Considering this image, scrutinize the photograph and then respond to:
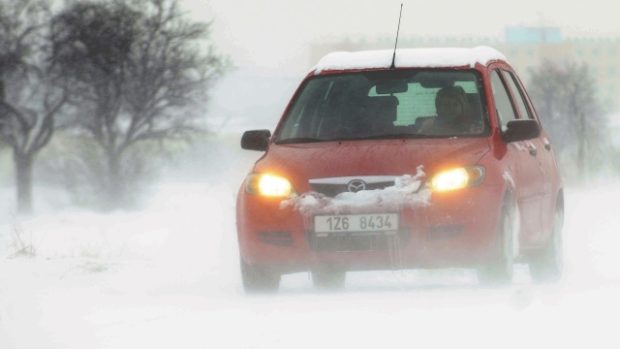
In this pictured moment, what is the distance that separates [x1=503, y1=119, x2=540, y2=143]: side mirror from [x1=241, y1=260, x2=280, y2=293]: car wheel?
1720mm

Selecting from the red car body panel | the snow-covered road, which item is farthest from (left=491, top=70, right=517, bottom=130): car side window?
the snow-covered road

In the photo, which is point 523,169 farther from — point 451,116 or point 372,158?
point 372,158

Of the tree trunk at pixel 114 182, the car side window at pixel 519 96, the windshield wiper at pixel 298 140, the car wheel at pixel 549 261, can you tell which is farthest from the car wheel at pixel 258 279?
the tree trunk at pixel 114 182

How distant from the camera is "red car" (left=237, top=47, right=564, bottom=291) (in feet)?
28.0

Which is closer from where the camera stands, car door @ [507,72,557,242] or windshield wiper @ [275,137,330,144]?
windshield wiper @ [275,137,330,144]

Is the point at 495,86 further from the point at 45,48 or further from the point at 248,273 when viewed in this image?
the point at 45,48

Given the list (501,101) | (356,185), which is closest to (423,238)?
(356,185)

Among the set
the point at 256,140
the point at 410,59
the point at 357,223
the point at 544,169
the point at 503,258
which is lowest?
the point at 503,258

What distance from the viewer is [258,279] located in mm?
9016

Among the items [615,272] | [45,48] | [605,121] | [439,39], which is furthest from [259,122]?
[615,272]

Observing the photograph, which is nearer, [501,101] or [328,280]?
[501,101]

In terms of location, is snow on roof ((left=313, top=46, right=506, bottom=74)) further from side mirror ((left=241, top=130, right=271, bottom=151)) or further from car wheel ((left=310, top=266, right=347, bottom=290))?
car wheel ((left=310, top=266, right=347, bottom=290))

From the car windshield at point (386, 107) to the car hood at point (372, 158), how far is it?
0.24m

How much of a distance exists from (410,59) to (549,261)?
187 cm
